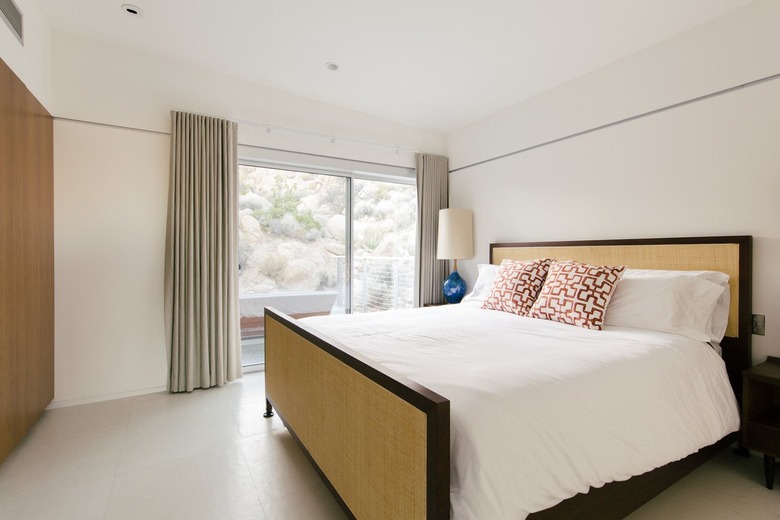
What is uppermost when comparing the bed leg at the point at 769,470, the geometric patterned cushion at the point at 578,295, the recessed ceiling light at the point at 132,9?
the recessed ceiling light at the point at 132,9

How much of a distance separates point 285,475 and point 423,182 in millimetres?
3189

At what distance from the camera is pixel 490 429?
3.44 feet

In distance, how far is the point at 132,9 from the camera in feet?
7.66

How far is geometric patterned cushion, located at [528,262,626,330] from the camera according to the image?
2.18m

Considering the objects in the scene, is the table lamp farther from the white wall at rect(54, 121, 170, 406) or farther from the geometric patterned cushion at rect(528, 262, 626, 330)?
the white wall at rect(54, 121, 170, 406)

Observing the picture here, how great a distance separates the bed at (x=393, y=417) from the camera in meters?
0.97

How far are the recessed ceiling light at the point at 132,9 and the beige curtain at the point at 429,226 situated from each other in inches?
105

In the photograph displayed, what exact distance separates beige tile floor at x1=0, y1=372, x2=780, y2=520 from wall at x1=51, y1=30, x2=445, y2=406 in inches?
17.1

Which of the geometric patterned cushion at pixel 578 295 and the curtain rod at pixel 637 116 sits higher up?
the curtain rod at pixel 637 116

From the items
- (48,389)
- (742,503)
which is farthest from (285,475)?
(742,503)

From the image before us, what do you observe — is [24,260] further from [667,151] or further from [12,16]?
[667,151]

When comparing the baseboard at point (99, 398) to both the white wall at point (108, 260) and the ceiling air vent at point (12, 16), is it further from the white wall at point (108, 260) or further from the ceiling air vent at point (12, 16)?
the ceiling air vent at point (12, 16)

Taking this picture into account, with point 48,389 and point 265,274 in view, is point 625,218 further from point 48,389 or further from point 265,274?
point 48,389

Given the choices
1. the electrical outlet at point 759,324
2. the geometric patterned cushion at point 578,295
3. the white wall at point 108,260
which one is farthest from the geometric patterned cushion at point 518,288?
the white wall at point 108,260
